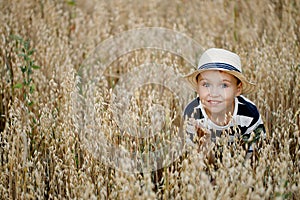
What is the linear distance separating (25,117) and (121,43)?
5.51ft

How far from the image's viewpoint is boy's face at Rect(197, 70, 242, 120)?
7.90ft

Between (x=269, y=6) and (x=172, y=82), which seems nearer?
(x=172, y=82)

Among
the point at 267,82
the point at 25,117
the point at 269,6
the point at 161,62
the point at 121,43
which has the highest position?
the point at 269,6

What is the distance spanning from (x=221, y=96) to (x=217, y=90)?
41 millimetres

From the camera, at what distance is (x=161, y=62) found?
11.5 feet

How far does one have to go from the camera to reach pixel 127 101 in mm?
2662

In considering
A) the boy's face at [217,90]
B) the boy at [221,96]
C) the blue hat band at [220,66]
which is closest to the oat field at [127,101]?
the boy at [221,96]

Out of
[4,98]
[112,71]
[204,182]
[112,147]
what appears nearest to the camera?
[204,182]

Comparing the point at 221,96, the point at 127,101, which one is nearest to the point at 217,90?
the point at 221,96

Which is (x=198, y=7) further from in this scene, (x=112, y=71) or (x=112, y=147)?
(x=112, y=147)

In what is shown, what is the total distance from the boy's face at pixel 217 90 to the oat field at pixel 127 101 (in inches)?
9.5

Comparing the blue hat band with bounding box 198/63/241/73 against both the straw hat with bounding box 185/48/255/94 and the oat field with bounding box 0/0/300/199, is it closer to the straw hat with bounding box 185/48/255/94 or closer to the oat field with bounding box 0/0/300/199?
the straw hat with bounding box 185/48/255/94

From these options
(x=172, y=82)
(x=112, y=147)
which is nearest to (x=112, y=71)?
(x=172, y=82)

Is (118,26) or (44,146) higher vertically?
(118,26)
